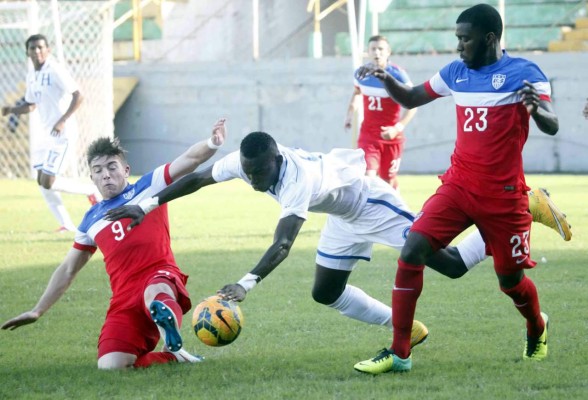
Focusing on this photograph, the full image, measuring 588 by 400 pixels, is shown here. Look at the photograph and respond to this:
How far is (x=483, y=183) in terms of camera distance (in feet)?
20.6

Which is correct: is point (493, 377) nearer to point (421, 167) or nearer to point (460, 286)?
point (460, 286)

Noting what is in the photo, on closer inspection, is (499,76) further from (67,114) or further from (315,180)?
(67,114)

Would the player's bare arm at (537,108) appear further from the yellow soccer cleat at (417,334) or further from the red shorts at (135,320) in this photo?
the red shorts at (135,320)

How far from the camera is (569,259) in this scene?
11.3 meters

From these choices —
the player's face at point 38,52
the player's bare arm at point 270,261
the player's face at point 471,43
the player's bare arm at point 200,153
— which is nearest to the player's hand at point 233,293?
the player's bare arm at point 270,261

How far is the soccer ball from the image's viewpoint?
18.9ft

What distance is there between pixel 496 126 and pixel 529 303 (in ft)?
3.71

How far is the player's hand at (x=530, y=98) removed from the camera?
229 inches

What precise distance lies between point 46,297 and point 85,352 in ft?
1.80

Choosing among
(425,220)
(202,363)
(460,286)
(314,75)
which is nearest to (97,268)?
(460,286)

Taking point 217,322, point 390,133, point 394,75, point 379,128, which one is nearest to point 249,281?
point 217,322

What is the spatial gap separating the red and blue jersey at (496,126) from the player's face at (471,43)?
0.37ft

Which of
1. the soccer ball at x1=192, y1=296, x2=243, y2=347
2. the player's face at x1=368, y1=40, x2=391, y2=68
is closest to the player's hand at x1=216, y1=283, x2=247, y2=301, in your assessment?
the soccer ball at x1=192, y1=296, x2=243, y2=347

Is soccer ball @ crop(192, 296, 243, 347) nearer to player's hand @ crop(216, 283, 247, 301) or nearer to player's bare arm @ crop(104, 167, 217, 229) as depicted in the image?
player's hand @ crop(216, 283, 247, 301)
